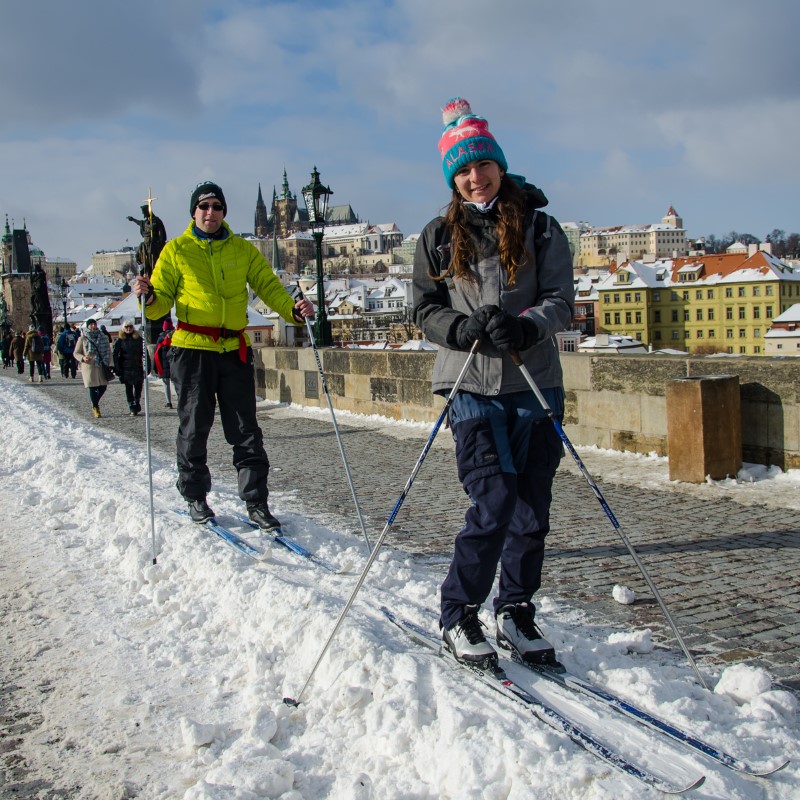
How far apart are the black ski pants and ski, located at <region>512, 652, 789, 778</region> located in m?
2.76

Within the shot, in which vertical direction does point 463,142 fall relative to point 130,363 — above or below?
above

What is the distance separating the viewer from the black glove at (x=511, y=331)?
3.03 meters

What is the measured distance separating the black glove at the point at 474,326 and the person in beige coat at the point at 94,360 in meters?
12.5

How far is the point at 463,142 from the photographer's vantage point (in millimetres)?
3242

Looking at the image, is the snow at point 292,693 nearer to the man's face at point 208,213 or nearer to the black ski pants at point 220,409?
the black ski pants at point 220,409

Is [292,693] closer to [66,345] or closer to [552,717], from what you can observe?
[552,717]

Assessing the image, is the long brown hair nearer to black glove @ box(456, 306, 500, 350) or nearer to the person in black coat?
black glove @ box(456, 306, 500, 350)

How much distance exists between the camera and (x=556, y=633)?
3.57 metres

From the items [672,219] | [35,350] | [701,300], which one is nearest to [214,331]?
[35,350]

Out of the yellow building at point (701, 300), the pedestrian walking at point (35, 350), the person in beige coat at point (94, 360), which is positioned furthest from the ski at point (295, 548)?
the yellow building at point (701, 300)

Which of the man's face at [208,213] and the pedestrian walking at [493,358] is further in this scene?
the man's face at [208,213]

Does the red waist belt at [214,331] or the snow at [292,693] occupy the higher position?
the red waist belt at [214,331]

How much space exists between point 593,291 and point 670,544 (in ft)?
359

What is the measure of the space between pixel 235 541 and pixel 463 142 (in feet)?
9.18
